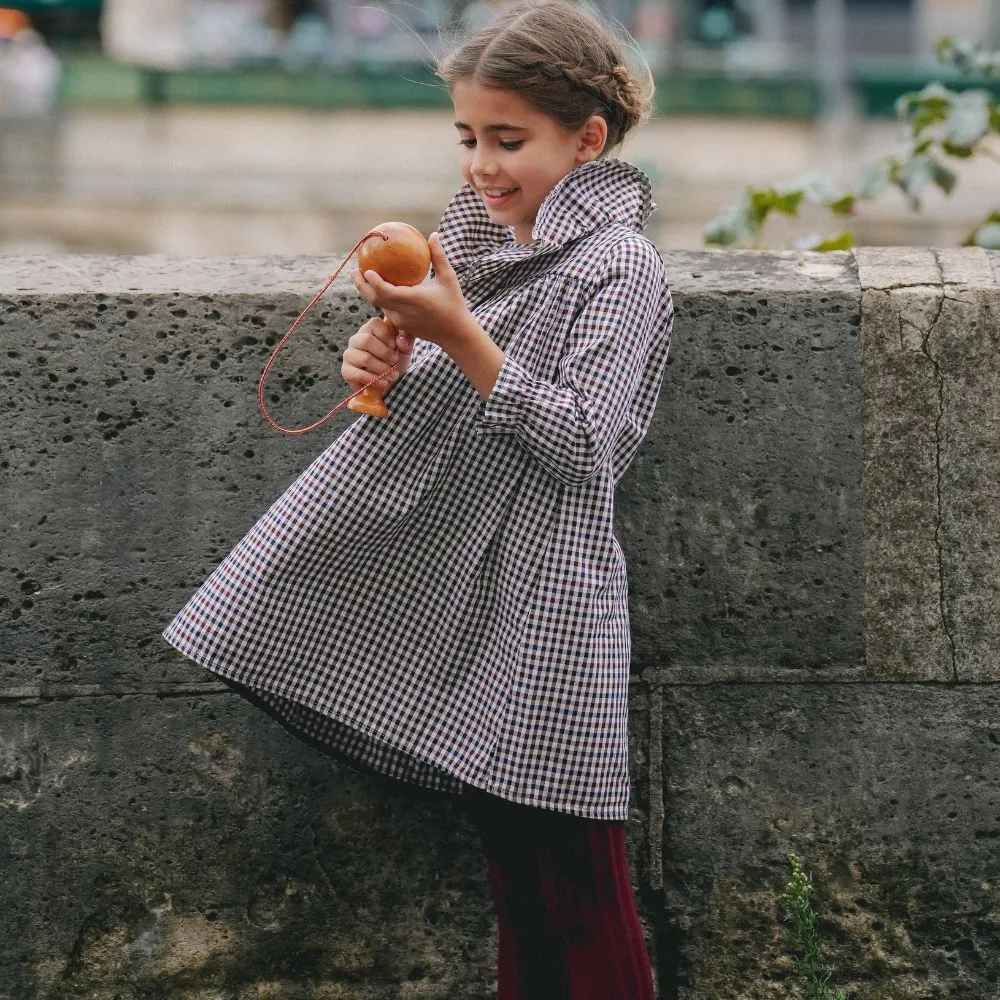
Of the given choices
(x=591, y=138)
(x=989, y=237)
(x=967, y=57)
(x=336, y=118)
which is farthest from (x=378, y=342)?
(x=336, y=118)

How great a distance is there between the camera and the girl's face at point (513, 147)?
2.21 meters

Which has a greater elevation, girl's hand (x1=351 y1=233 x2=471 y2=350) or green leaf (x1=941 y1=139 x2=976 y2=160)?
green leaf (x1=941 y1=139 x2=976 y2=160)

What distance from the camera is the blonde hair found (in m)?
2.19

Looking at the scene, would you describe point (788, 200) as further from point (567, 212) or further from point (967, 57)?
point (567, 212)

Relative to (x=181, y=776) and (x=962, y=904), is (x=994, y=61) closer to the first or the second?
(x=962, y=904)

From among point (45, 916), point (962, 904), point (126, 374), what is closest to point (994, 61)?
A: point (962, 904)

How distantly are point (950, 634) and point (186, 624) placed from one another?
52.9 inches

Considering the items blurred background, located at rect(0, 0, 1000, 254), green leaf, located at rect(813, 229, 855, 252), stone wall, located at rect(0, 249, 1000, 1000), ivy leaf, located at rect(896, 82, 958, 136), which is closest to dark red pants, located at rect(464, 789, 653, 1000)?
stone wall, located at rect(0, 249, 1000, 1000)

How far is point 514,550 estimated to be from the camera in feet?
7.18

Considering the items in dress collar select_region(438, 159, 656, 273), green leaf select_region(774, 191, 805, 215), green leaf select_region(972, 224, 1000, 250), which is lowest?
dress collar select_region(438, 159, 656, 273)

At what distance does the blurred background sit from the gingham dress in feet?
52.3

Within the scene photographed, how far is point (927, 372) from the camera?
8.58 ft

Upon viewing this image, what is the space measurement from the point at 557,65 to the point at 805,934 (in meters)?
1.48

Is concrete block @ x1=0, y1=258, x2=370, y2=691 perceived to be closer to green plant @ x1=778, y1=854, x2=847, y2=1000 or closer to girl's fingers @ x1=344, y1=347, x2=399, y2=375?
girl's fingers @ x1=344, y1=347, x2=399, y2=375
